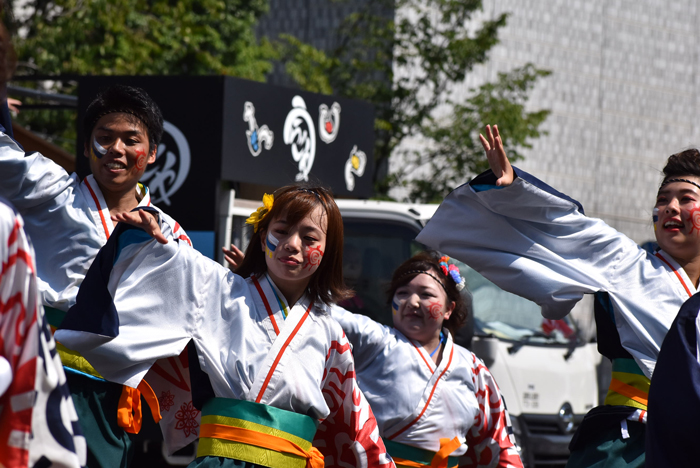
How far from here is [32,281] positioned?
1.35m

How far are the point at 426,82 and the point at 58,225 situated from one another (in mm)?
9713

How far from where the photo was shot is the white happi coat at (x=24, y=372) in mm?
1314

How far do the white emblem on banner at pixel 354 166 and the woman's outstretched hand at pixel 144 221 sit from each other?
450 centimetres

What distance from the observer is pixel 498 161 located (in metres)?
2.94

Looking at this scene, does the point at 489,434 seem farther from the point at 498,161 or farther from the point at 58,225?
the point at 58,225

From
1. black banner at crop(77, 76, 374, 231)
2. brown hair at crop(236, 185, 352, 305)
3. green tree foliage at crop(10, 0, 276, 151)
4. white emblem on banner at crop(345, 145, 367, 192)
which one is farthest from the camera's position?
green tree foliage at crop(10, 0, 276, 151)

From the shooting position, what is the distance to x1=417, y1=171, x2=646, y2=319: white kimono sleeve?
300 cm

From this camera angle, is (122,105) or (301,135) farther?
(301,135)

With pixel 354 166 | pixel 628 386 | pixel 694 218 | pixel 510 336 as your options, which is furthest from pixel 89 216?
pixel 354 166

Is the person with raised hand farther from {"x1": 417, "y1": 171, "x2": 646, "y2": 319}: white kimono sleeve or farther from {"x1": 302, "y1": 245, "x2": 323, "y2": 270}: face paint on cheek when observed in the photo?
{"x1": 417, "y1": 171, "x2": 646, "y2": 319}: white kimono sleeve

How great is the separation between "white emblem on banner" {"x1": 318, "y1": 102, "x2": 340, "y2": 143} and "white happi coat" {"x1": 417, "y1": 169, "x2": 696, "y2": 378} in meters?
3.68

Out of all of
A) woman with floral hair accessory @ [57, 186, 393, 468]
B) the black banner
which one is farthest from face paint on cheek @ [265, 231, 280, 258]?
the black banner

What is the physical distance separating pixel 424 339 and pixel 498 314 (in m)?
2.46

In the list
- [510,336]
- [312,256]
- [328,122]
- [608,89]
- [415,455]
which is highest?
[608,89]
